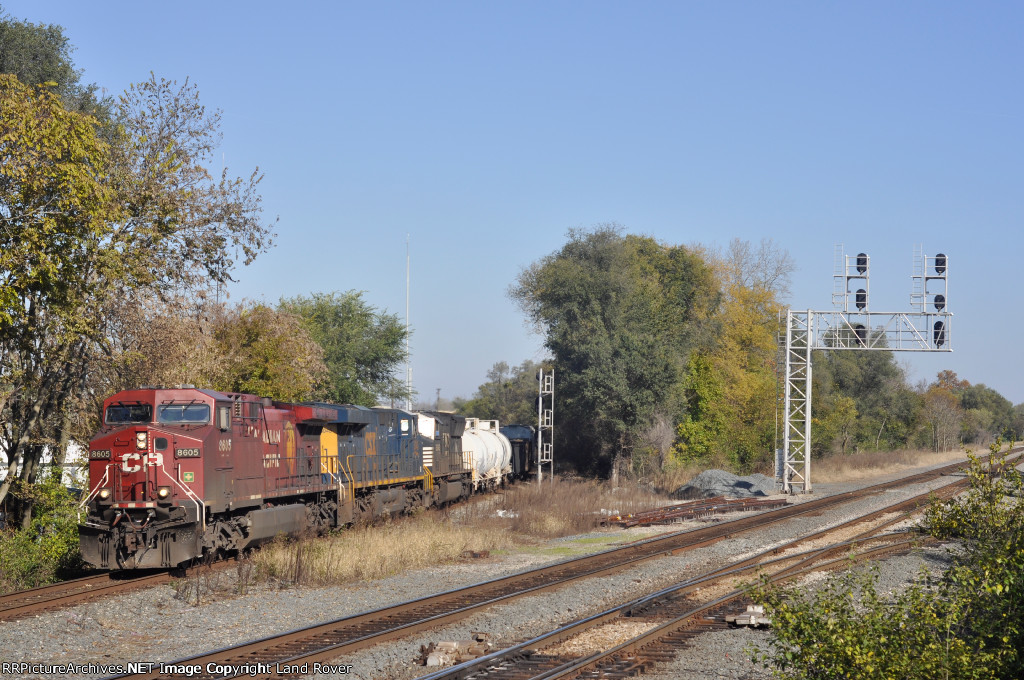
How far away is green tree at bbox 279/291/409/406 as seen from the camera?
1821 inches

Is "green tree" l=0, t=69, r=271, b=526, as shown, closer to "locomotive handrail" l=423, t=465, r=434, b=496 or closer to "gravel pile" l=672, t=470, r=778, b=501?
"locomotive handrail" l=423, t=465, r=434, b=496

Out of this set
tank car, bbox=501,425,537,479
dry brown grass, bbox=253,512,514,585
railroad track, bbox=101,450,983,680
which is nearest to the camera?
railroad track, bbox=101,450,983,680

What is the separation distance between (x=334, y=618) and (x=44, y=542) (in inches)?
315

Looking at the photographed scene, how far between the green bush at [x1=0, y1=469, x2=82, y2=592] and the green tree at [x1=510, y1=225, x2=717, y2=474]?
29.9m

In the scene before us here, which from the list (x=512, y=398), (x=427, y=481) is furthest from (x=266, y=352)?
(x=512, y=398)

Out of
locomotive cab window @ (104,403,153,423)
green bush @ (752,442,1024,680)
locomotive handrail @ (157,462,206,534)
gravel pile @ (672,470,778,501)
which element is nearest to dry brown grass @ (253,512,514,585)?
locomotive handrail @ (157,462,206,534)

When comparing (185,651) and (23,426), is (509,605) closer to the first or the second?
(185,651)

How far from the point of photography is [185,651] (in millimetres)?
10086

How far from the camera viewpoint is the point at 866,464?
2212 inches

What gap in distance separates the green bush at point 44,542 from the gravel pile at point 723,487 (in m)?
24.4

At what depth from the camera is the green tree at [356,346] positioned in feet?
152

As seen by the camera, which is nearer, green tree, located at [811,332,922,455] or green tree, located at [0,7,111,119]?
green tree, located at [0,7,111,119]

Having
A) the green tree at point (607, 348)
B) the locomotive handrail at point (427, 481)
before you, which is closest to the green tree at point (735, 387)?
the green tree at point (607, 348)

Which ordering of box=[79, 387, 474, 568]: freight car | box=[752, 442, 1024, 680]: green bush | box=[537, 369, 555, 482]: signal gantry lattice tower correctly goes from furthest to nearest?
box=[537, 369, 555, 482]: signal gantry lattice tower → box=[79, 387, 474, 568]: freight car → box=[752, 442, 1024, 680]: green bush
